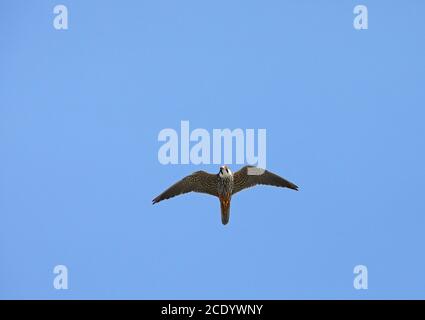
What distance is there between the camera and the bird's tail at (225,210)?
53.3ft

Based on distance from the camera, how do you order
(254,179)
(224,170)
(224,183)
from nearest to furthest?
(224,170) → (224,183) → (254,179)

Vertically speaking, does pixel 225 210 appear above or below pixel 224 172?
below

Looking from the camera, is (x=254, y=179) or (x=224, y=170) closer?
(x=224, y=170)

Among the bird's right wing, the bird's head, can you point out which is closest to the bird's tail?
the bird's right wing

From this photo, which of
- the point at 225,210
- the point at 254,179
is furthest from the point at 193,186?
the point at 254,179

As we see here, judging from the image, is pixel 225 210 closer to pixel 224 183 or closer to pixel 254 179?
pixel 224 183

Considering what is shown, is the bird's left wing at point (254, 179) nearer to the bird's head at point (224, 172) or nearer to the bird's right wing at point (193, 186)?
the bird's head at point (224, 172)

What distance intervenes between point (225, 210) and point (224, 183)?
56 centimetres

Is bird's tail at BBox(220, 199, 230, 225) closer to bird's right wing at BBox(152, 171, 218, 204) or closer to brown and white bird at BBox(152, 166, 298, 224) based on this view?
brown and white bird at BBox(152, 166, 298, 224)

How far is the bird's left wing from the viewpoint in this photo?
653 inches

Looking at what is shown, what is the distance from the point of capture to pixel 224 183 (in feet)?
53.8
